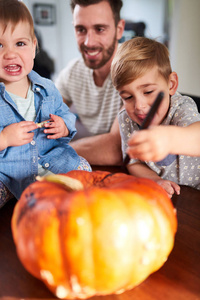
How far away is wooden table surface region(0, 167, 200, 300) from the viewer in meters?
0.58

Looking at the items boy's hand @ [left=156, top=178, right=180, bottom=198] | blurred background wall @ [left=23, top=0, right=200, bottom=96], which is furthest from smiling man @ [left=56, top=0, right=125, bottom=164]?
boy's hand @ [left=156, top=178, right=180, bottom=198]

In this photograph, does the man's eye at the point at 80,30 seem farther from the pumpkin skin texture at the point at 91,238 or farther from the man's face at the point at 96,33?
the pumpkin skin texture at the point at 91,238

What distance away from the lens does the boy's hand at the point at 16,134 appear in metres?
0.85

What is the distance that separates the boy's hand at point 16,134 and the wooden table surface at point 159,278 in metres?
0.25

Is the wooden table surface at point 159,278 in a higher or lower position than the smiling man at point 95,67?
lower

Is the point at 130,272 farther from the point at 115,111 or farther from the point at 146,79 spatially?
the point at 115,111

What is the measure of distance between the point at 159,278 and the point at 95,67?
4.68ft

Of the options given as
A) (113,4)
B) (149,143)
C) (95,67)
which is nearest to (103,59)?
(95,67)

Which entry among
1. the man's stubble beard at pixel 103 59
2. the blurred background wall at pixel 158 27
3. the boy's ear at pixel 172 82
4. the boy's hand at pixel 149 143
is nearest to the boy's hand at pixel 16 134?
the boy's hand at pixel 149 143

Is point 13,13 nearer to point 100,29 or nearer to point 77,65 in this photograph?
point 100,29

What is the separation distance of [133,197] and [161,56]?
635mm

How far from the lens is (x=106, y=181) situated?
2.19ft

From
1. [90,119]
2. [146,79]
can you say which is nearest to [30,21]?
[146,79]

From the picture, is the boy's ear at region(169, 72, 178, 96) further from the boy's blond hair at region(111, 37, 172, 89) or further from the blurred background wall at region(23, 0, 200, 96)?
the blurred background wall at region(23, 0, 200, 96)
